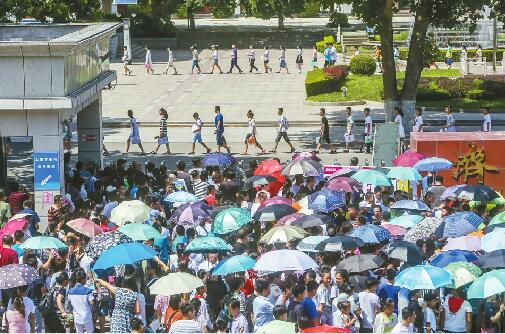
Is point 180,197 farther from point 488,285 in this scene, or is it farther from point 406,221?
point 488,285

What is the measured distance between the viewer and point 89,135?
2898 cm

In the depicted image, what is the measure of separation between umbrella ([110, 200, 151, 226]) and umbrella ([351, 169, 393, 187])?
4487 mm

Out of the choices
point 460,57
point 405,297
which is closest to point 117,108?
point 460,57

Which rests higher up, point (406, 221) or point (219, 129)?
point (219, 129)

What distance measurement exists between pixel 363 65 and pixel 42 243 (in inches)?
1338

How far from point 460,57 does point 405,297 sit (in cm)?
4005

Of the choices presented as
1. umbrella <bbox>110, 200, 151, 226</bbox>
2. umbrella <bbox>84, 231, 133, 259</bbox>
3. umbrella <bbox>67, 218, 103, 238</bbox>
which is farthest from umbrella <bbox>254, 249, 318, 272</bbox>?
→ umbrella <bbox>110, 200, 151, 226</bbox>

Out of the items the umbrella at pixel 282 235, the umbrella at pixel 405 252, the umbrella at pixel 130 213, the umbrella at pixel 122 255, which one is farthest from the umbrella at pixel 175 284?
the umbrella at pixel 130 213

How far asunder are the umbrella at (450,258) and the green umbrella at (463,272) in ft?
1.04

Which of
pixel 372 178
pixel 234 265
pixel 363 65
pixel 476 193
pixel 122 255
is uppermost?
pixel 363 65

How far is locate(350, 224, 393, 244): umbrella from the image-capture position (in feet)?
58.6

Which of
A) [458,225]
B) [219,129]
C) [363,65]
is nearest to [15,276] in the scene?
[458,225]

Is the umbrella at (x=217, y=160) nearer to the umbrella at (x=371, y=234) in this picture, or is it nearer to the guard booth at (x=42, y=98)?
the guard booth at (x=42, y=98)

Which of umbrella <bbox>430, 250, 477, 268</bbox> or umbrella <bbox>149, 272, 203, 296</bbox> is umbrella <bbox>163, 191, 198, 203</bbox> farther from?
umbrella <bbox>430, 250, 477, 268</bbox>
